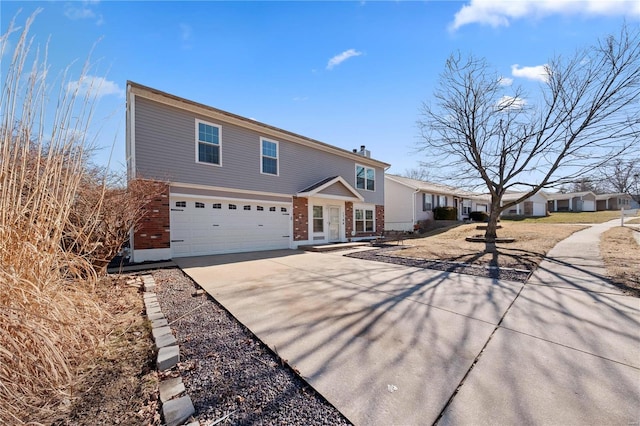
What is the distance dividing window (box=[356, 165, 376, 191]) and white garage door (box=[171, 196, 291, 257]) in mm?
5547

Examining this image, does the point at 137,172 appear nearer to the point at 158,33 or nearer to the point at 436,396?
the point at 158,33

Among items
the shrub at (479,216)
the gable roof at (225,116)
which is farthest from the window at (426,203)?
the gable roof at (225,116)

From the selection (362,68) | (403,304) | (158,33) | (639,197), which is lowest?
(403,304)

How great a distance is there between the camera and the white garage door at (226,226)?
8.77 m

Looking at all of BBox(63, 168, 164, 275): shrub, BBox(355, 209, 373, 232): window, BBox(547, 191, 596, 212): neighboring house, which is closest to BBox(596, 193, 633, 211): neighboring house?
BBox(547, 191, 596, 212): neighboring house

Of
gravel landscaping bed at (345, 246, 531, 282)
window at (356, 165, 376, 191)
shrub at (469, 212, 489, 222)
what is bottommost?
gravel landscaping bed at (345, 246, 531, 282)

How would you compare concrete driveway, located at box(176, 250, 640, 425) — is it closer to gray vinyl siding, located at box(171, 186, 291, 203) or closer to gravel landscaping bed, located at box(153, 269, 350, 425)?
gravel landscaping bed, located at box(153, 269, 350, 425)

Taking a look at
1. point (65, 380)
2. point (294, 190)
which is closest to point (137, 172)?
point (294, 190)

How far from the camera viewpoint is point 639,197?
22.8m

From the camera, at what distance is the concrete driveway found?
182cm

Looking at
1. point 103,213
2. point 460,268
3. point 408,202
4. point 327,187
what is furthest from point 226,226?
point 408,202

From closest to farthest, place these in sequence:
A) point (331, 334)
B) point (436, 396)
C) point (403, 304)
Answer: point (436, 396) < point (331, 334) < point (403, 304)

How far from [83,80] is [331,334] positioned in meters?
3.72

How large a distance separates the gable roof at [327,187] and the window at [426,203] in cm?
929
